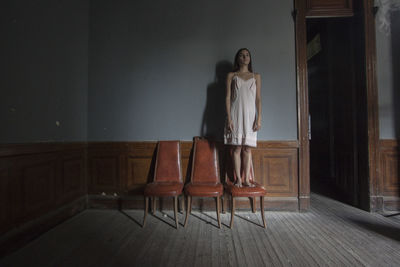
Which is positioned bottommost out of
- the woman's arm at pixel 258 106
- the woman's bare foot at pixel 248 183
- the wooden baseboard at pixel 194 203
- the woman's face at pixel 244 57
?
the wooden baseboard at pixel 194 203

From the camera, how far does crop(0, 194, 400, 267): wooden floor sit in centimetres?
146

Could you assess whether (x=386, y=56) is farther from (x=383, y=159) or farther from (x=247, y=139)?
(x=247, y=139)

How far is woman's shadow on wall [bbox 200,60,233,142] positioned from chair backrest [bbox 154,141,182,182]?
423 mm

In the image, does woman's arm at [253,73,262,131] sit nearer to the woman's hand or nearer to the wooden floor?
the woman's hand

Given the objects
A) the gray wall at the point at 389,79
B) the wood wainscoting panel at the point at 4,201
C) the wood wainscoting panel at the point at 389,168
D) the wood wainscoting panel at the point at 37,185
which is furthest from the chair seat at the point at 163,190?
the gray wall at the point at 389,79

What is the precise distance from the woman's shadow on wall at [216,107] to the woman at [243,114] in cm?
29

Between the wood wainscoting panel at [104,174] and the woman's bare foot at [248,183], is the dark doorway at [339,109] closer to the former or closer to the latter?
the woman's bare foot at [248,183]

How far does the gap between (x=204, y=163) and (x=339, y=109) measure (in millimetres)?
2439

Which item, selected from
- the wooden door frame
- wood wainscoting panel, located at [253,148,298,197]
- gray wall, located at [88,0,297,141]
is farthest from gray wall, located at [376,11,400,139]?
wood wainscoting panel, located at [253,148,298,197]

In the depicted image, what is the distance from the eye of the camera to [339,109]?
3.12 m

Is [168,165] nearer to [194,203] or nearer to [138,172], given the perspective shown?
[138,172]

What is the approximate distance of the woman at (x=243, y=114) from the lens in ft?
6.89

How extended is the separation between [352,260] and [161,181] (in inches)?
73.4

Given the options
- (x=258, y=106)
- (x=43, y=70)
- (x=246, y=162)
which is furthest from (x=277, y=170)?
(x=43, y=70)
